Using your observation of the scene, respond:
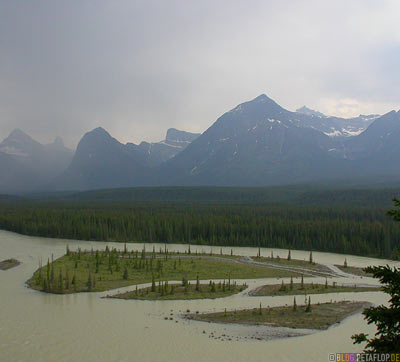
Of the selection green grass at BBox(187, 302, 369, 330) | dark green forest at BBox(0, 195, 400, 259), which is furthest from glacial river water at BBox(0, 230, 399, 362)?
dark green forest at BBox(0, 195, 400, 259)

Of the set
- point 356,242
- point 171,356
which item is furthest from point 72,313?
point 356,242

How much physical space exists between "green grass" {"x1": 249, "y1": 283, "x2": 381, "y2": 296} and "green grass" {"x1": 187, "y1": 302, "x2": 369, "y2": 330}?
758 centimetres

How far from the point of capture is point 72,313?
42531 mm

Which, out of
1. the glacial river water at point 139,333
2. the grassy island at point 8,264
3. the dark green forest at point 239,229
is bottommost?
the glacial river water at point 139,333

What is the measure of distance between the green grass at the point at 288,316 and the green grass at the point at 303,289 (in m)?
7.58

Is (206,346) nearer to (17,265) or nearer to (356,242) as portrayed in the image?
(17,265)

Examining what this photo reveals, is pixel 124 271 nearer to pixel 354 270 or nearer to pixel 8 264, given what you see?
pixel 8 264

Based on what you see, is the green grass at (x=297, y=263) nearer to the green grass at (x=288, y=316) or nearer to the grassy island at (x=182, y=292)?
the grassy island at (x=182, y=292)

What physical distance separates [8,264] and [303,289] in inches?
1863

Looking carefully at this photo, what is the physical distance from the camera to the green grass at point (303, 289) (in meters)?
52.3

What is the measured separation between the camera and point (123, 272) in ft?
210

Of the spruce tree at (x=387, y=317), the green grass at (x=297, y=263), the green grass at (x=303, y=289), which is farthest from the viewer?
the green grass at (x=297, y=263)

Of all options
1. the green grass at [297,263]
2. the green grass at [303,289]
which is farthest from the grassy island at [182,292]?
the green grass at [297,263]

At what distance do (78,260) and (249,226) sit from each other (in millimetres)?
55549
